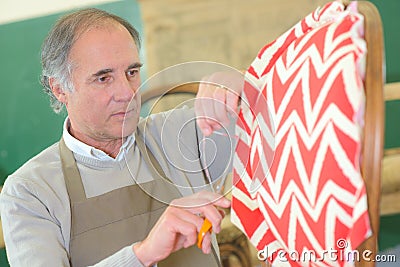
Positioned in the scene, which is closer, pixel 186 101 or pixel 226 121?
pixel 226 121

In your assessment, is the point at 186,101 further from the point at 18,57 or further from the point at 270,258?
the point at 18,57

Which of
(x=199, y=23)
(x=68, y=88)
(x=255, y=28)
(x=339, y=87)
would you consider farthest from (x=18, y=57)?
(x=339, y=87)

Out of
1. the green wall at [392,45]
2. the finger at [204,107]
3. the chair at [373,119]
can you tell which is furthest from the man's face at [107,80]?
the green wall at [392,45]

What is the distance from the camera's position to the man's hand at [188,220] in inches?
39.1

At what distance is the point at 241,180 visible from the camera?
0.97 meters

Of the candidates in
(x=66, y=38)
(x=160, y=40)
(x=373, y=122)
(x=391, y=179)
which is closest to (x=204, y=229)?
(x=373, y=122)

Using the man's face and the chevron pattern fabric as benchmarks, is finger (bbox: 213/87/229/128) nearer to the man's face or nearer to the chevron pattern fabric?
the chevron pattern fabric

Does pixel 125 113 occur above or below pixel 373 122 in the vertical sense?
below

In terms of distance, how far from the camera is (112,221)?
1381mm

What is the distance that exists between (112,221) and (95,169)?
0.13 metres

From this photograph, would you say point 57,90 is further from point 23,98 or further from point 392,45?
point 392,45

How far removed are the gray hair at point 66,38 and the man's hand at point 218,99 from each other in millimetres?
412

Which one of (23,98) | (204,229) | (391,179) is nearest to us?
(204,229)

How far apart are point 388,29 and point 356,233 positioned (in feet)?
8.03
